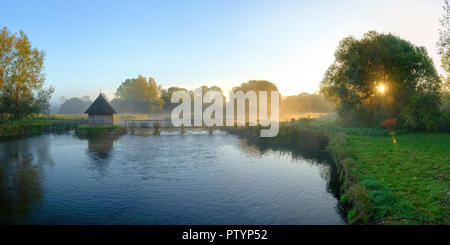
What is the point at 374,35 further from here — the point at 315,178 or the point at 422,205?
the point at 422,205

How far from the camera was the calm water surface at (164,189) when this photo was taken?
970 cm

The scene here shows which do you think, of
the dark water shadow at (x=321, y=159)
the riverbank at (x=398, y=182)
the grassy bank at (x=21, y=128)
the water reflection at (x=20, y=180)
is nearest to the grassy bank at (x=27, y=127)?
the grassy bank at (x=21, y=128)

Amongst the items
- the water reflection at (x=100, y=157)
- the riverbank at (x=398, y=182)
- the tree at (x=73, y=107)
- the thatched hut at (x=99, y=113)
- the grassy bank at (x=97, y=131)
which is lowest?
the water reflection at (x=100, y=157)

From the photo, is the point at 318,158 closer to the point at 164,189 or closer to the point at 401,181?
the point at 401,181

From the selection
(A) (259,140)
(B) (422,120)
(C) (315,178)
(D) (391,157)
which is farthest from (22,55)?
(B) (422,120)

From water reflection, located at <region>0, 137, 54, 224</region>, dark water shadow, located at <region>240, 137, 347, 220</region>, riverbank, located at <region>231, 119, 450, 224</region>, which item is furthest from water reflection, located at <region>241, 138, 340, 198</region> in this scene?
water reflection, located at <region>0, 137, 54, 224</region>

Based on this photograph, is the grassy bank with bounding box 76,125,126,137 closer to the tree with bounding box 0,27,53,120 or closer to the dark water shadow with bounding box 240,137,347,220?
the tree with bounding box 0,27,53,120

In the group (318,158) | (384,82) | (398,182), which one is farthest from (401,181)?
(384,82)

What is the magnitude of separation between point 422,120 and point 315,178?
16.4 m

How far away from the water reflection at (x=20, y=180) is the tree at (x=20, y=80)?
1286 cm

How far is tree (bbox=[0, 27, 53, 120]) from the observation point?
33594 millimetres

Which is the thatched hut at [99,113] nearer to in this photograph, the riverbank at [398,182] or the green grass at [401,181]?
the riverbank at [398,182]

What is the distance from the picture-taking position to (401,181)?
1031cm

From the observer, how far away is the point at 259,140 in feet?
103
